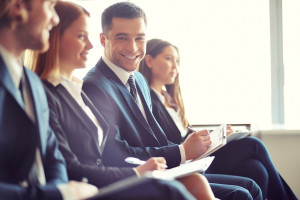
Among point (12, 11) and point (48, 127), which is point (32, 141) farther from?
point (12, 11)

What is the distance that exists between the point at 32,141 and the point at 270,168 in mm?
1684

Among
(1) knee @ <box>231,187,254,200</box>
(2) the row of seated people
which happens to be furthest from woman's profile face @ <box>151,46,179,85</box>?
(1) knee @ <box>231,187,254,200</box>

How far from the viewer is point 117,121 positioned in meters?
1.66

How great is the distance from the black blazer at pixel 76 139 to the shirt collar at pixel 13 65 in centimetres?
18

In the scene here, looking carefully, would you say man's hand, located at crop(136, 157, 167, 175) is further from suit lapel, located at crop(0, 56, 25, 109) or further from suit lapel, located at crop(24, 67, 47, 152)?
Result: suit lapel, located at crop(0, 56, 25, 109)

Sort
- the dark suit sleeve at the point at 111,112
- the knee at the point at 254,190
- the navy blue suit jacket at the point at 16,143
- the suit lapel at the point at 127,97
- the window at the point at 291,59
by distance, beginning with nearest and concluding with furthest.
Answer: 1. the navy blue suit jacket at the point at 16,143
2. the dark suit sleeve at the point at 111,112
3. the suit lapel at the point at 127,97
4. the knee at the point at 254,190
5. the window at the point at 291,59

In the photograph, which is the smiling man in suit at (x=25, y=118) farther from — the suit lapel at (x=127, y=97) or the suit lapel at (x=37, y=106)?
the suit lapel at (x=127, y=97)

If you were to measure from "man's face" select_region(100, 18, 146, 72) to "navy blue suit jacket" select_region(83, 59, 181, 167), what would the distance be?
0.07 m

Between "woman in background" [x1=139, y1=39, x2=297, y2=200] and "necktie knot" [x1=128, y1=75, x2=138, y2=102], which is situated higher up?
"necktie knot" [x1=128, y1=75, x2=138, y2=102]

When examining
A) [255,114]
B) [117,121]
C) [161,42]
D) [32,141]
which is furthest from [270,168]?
[32,141]

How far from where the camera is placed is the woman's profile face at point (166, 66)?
8.35 feet

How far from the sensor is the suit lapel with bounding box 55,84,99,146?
4.25 ft

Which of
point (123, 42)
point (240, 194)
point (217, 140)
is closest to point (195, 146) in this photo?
point (217, 140)

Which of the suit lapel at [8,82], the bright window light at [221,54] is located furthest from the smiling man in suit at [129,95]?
the bright window light at [221,54]
